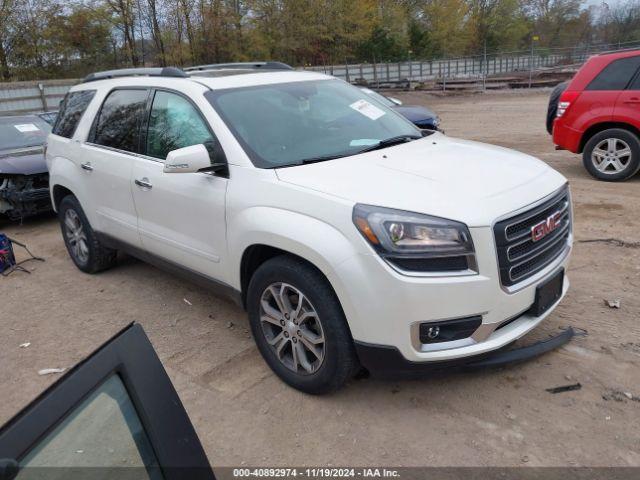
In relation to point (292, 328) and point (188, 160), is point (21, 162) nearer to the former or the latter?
point (188, 160)

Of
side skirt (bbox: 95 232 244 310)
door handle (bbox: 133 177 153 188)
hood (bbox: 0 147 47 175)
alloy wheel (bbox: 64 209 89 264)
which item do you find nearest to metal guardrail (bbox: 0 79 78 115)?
hood (bbox: 0 147 47 175)

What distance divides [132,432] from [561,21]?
7149 centimetres

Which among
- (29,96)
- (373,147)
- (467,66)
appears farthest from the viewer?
(467,66)

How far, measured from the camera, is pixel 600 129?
7.74 meters

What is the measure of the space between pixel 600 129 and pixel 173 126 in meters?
6.32

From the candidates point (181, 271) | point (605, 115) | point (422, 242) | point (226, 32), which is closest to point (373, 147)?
point (422, 242)

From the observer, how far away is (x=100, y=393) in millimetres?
1366

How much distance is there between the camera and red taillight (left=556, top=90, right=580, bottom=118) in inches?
306

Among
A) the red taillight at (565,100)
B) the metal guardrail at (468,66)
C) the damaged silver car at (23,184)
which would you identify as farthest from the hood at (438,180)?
the metal guardrail at (468,66)

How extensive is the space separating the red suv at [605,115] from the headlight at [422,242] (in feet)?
19.8

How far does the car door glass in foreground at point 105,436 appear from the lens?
1.27 m

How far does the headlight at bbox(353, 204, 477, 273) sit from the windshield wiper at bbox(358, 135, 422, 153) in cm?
103

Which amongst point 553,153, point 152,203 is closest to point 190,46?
point 553,153

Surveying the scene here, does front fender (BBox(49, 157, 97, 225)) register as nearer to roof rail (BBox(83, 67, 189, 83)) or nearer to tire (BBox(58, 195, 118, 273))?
tire (BBox(58, 195, 118, 273))
